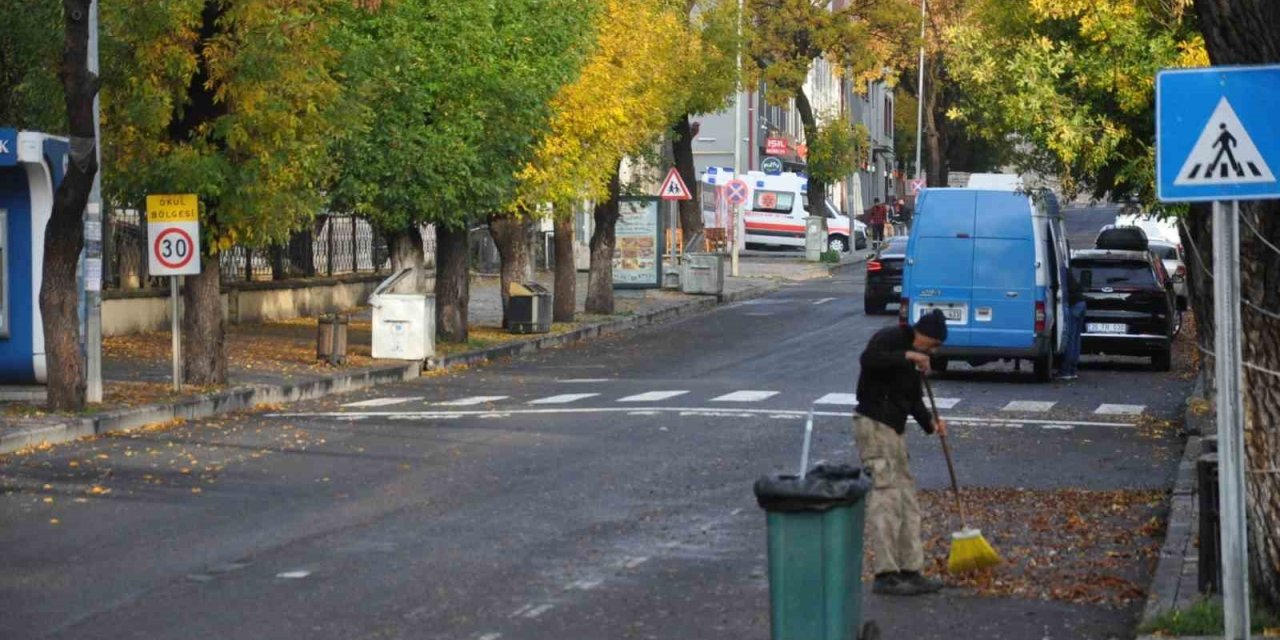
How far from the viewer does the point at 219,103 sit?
75.7 feet

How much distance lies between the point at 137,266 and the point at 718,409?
44.2 ft

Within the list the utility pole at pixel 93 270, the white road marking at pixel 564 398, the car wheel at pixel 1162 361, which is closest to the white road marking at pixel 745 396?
the white road marking at pixel 564 398

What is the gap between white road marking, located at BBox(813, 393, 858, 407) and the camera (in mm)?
22873

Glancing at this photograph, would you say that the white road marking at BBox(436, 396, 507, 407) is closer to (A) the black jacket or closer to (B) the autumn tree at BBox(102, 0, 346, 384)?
(B) the autumn tree at BBox(102, 0, 346, 384)

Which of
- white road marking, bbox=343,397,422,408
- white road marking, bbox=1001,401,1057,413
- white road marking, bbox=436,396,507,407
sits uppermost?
white road marking, bbox=436,396,507,407

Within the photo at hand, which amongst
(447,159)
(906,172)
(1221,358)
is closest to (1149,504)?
(1221,358)

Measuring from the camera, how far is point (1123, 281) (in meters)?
28.8

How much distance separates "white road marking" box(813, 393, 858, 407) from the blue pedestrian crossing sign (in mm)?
14203

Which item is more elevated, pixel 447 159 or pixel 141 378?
pixel 447 159

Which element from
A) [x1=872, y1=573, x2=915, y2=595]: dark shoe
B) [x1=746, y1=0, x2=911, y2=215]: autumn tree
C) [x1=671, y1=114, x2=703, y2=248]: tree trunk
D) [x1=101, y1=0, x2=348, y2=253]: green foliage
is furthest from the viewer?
[x1=746, y1=0, x2=911, y2=215]: autumn tree

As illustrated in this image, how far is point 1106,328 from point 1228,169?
21153 mm

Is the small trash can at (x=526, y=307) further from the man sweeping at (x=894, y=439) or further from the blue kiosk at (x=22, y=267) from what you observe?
the man sweeping at (x=894, y=439)

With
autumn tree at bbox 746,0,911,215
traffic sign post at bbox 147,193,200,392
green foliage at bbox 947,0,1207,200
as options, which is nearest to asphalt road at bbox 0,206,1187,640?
traffic sign post at bbox 147,193,200,392

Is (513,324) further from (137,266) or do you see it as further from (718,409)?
(718,409)
